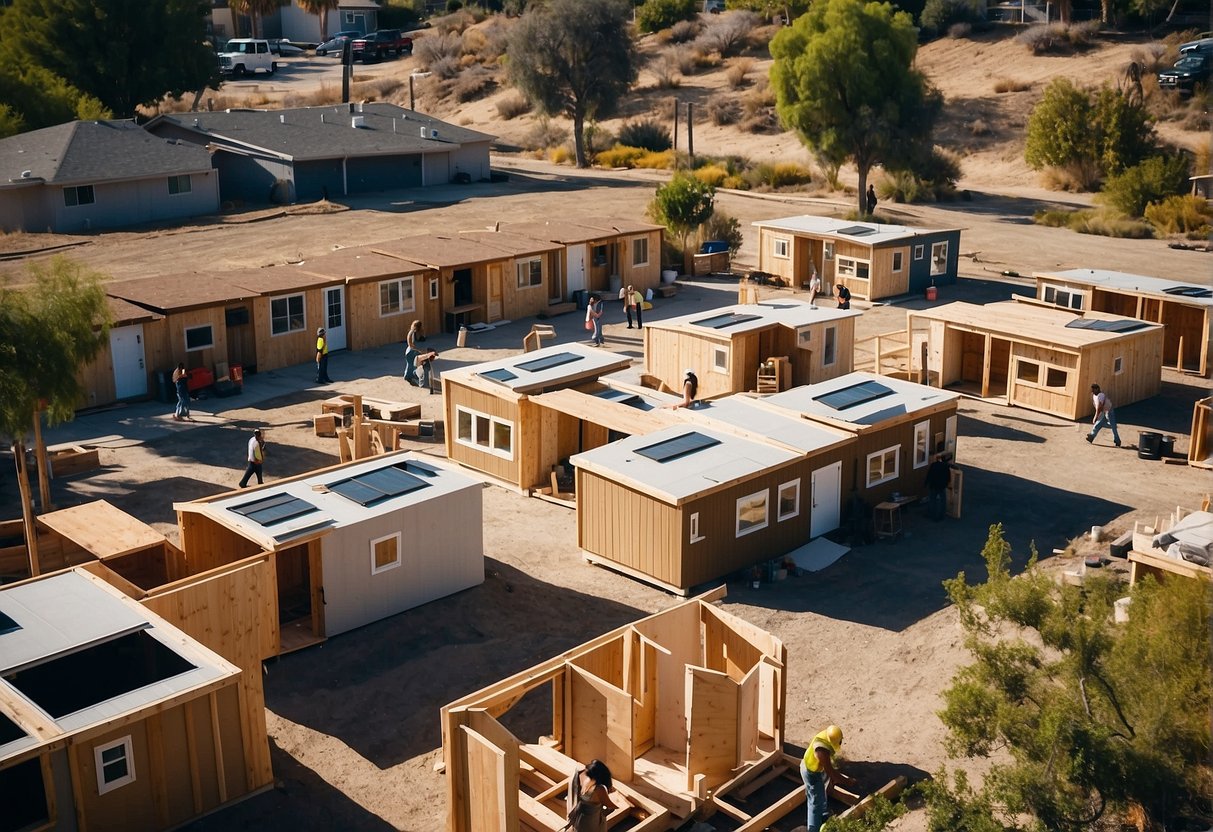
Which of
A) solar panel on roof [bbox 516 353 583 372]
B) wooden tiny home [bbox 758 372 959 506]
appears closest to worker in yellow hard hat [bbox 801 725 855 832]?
wooden tiny home [bbox 758 372 959 506]

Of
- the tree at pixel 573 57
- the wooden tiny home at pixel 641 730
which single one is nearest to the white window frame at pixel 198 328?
the wooden tiny home at pixel 641 730

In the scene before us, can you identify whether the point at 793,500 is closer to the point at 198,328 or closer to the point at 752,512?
the point at 752,512

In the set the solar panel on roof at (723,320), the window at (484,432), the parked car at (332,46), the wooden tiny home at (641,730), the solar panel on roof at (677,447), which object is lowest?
the wooden tiny home at (641,730)

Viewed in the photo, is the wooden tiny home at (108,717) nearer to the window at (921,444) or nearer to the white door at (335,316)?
the window at (921,444)

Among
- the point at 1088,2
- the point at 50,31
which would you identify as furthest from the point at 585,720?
the point at 1088,2

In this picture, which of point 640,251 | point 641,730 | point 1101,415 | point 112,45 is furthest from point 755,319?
point 112,45

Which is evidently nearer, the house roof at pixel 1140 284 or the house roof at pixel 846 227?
the house roof at pixel 1140 284

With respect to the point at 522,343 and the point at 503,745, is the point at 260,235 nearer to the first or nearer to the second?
the point at 522,343

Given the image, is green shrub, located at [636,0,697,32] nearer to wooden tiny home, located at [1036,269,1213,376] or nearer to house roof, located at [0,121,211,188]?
house roof, located at [0,121,211,188]
